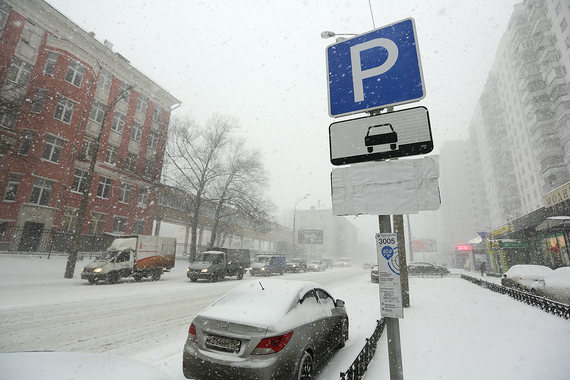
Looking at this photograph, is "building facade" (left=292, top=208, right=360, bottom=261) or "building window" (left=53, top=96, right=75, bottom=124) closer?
"building window" (left=53, top=96, right=75, bottom=124)

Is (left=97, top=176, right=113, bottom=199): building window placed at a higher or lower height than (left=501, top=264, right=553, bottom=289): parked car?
higher

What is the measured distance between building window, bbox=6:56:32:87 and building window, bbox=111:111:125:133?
8.28 meters

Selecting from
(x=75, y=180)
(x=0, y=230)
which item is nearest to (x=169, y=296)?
(x=0, y=230)

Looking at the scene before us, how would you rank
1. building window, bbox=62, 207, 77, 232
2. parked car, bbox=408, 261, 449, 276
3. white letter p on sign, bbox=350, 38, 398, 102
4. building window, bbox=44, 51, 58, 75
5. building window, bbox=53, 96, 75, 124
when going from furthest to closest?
parked car, bbox=408, 261, 449, 276 < building window, bbox=53, 96, 75, 124 < building window, bbox=62, 207, 77, 232 < building window, bbox=44, 51, 58, 75 < white letter p on sign, bbox=350, 38, 398, 102

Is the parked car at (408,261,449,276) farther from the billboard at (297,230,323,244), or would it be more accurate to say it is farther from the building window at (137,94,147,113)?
the building window at (137,94,147,113)

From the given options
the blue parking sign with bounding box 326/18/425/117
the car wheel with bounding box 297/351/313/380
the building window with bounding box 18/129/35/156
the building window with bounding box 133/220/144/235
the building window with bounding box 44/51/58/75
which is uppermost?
the building window with bounding box 44/51/58/75

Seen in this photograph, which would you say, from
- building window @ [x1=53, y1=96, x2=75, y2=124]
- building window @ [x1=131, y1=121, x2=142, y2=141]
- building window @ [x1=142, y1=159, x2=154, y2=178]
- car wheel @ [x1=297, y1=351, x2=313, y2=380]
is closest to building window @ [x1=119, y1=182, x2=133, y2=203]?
building window @ [x1=142, y1=159, x2=154, y2=178]

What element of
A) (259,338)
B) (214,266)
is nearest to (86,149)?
(214,266)

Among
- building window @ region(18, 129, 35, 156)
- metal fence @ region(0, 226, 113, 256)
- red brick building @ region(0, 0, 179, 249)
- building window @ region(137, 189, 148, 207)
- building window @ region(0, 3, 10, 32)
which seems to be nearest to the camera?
metal fence @ region(0, 226, 113, 256)

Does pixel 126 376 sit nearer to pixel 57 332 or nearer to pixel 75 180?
pixel 57 332

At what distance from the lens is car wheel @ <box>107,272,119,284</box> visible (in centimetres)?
1570

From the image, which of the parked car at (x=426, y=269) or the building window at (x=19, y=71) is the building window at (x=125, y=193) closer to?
the building window at (x=19, y=71)

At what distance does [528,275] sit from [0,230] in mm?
32898

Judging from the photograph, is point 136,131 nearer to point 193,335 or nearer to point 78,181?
point 78,181
